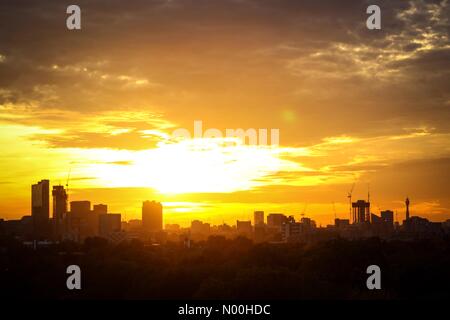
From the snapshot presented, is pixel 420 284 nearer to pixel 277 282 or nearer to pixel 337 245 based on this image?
pixel 337 245
